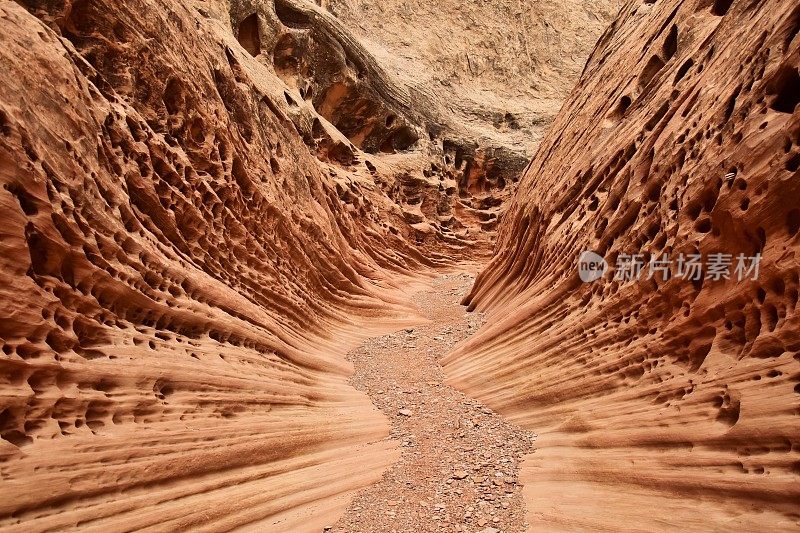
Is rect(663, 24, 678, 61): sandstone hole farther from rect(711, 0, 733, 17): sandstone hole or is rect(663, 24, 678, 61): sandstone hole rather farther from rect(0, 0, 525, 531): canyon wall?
rect(0, 0, 525, 531): canyon wall

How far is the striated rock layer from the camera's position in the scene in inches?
101

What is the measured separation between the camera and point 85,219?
354cm

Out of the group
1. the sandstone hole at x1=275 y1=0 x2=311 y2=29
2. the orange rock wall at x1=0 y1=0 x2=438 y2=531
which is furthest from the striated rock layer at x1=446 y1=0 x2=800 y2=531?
the sandstone hole at x1=275 y1=0 x2=311 y2=29

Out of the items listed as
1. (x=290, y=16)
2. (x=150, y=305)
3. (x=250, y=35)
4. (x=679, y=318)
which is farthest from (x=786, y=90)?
(x=290, y=16)

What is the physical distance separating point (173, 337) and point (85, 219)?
3.97ft

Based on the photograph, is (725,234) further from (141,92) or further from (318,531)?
(141,92)

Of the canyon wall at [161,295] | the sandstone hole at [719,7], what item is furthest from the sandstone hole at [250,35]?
the sandstone hole at [719,7]

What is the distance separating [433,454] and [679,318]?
8.28ft

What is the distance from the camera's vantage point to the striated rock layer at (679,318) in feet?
8.42

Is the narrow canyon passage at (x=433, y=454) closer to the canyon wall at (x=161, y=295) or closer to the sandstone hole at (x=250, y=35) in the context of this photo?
the canyon wall at (x=161, y=295)

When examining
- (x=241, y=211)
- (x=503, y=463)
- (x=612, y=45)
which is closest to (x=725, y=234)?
(x=503, y=463)

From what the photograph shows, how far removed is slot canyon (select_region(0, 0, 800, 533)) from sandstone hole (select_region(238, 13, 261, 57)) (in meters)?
4.68

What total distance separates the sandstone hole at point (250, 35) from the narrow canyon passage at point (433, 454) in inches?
347

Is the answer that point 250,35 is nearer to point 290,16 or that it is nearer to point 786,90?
point 290,16
